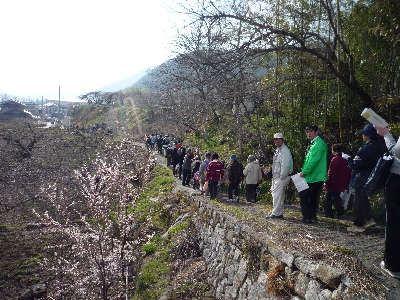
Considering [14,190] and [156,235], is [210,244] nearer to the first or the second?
[156,235]

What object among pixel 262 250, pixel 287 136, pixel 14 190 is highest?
pixel 287 136

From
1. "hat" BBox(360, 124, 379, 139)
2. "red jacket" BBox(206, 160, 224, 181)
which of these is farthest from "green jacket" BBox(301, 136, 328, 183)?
"red jacket" BBox(206, 160, 224, 181)

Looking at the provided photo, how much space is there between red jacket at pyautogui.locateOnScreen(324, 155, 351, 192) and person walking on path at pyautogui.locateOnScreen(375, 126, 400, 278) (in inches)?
109

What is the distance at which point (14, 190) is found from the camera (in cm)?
1644

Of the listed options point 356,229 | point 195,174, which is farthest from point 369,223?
point 195,174

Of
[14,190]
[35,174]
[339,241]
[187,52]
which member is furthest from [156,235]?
[35,174]

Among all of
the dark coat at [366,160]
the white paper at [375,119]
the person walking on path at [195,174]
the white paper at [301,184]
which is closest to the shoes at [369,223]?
the dark coat at [366,160]

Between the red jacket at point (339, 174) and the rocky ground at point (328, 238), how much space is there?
25.7 inches

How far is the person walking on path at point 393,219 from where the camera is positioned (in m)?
3.24

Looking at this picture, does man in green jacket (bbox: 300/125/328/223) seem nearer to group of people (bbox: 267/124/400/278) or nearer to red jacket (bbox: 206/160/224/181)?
group of people (bbox: 267/124/400/278)

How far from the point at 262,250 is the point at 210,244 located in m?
2.52

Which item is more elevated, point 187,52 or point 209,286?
point 187,52

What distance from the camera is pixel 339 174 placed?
609cm

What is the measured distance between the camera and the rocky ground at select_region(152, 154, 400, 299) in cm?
331
